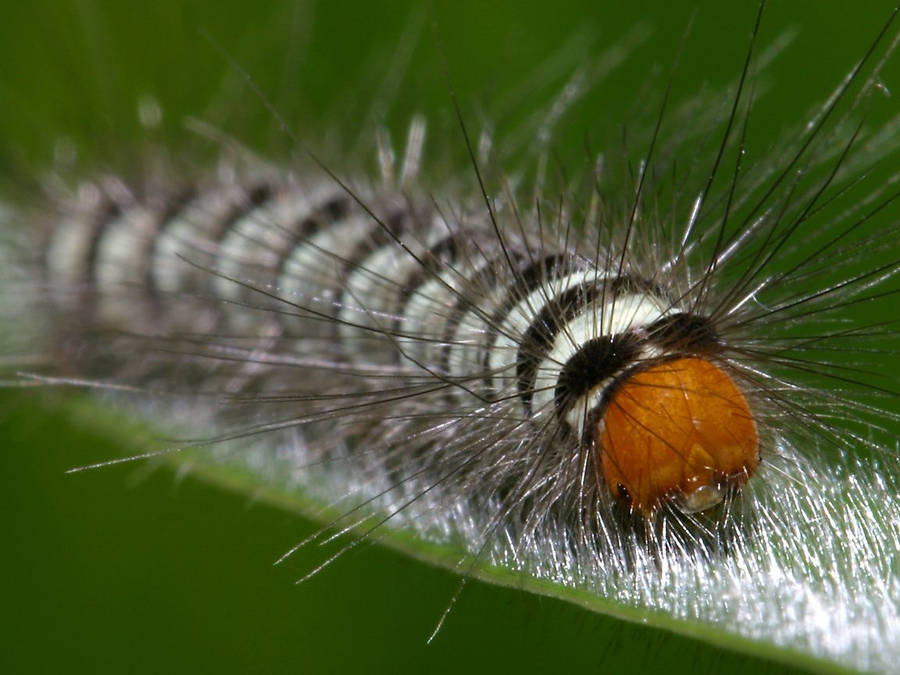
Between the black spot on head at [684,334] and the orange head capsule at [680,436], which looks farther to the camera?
the black spot on head at [684,334]

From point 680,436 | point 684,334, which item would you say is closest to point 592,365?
point 684,334

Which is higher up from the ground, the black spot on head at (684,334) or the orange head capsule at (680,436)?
the black spot on head at (684,334)

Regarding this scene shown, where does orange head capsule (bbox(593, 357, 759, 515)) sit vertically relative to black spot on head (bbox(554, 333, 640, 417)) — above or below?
below

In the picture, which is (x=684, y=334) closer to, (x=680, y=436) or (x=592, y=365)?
(x=592, y=365)

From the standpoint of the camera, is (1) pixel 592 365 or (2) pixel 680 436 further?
(1) pixel 592 365

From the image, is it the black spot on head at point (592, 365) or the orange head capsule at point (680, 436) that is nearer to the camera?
the orange head capsule at point (680, 436)

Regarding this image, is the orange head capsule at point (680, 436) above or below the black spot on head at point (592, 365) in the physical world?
below

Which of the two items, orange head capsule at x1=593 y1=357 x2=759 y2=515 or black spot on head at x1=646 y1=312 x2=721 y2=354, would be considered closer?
orange head capsule at x1=593 y1=357 x2=759 y2=515

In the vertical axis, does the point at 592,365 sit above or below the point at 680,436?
above
